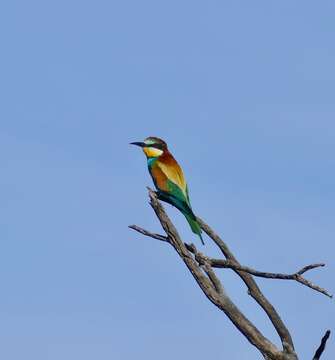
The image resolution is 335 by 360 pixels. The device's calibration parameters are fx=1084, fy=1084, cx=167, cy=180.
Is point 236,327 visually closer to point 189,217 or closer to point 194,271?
point 194,271

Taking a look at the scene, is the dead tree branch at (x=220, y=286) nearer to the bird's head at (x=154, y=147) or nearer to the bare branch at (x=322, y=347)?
the bare branch at (x=322, y=347)

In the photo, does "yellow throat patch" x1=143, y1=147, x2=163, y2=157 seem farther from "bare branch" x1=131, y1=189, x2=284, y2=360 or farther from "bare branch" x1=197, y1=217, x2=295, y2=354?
"bare branch" x1=131, y1=189, x2=284, y2=360

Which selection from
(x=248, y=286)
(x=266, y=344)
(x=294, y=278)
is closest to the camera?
(x=294, y=278)

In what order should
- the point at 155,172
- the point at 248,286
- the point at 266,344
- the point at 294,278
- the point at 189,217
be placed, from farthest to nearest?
the point at 155,172 → the point at 189,217 → the point at 248,286 → the point at 266,344 → the point at 294,278

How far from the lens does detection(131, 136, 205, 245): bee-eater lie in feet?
36.3

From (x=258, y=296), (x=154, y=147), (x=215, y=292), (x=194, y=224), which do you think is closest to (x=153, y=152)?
(x=154, y=147)

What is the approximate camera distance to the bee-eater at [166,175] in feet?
36.3

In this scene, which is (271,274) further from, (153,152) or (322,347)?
(153,152)

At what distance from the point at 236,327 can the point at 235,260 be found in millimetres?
896

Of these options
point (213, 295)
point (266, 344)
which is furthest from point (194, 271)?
point (266, 344)

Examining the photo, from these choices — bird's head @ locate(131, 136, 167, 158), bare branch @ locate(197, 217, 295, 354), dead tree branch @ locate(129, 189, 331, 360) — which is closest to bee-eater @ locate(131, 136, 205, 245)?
bird's head @ locate(131, 136, 167, 158)

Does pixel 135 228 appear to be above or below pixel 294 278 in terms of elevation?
above

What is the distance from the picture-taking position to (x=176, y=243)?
9445 millimetres

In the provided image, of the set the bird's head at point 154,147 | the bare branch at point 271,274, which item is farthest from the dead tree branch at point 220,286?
the bird's head at point 154,147
